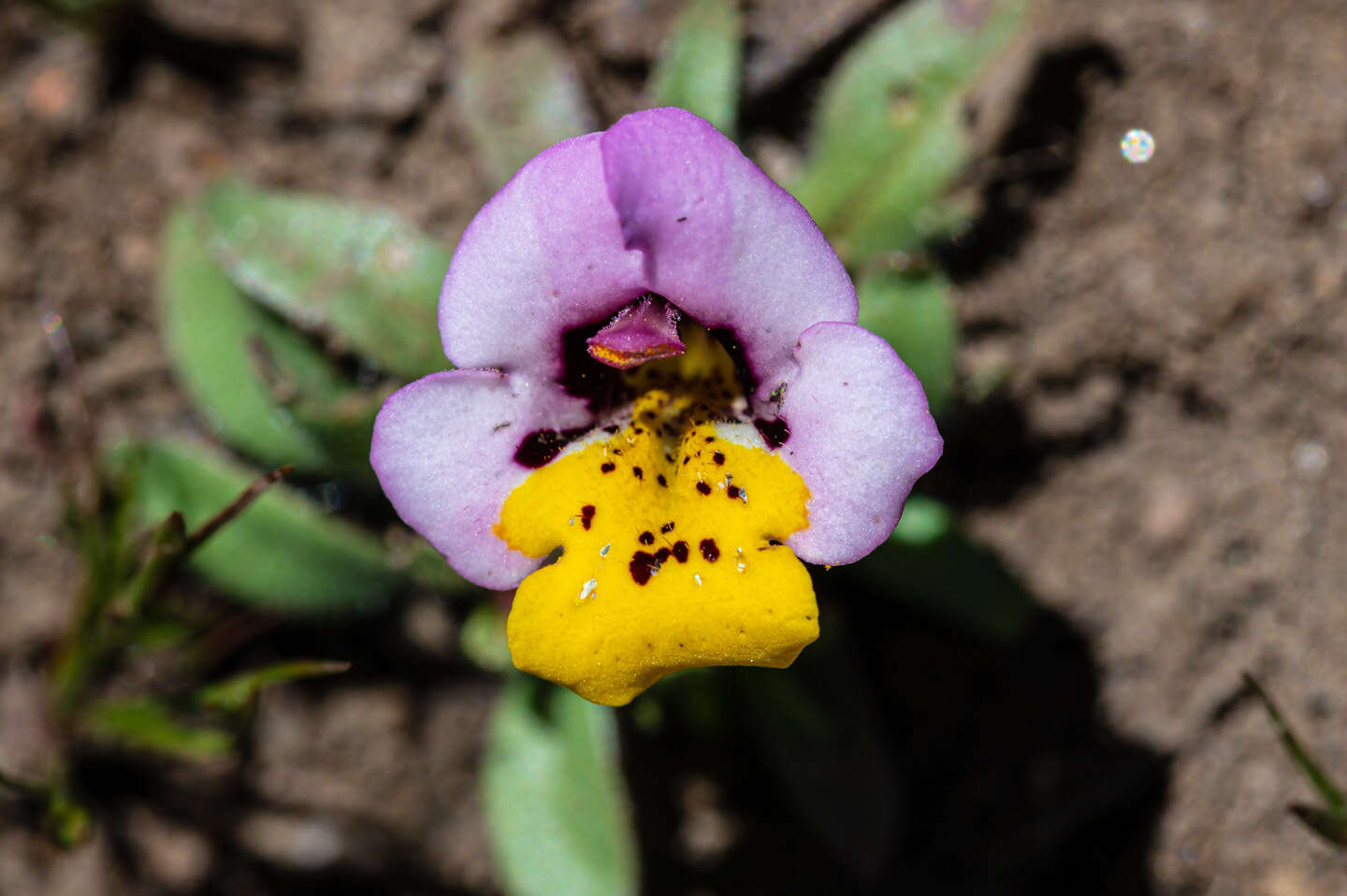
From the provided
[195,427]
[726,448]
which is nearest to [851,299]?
[726,448]

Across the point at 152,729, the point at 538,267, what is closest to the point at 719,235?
the point at 538,267

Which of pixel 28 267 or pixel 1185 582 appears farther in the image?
pixel 28 267

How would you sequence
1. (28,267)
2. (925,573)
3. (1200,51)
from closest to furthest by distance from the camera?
1. (925,573)
2. (1200,51)
3. (28,267)

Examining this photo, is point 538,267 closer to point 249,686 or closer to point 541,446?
point 541,446

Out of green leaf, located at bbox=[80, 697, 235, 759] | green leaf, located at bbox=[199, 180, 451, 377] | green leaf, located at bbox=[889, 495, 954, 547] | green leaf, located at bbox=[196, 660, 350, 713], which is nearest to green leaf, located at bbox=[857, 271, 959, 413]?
green leaf, located at bbox=[889, 495, 954, 547]

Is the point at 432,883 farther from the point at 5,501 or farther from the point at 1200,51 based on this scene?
the point at 1200,51

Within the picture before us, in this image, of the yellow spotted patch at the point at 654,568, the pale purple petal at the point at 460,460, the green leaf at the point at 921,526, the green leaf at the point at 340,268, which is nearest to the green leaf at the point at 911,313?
the green leaf at the point at 921,526

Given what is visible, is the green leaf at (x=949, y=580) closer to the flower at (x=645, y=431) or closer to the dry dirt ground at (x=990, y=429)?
the dry dirt ground at (x=990, y=429)
